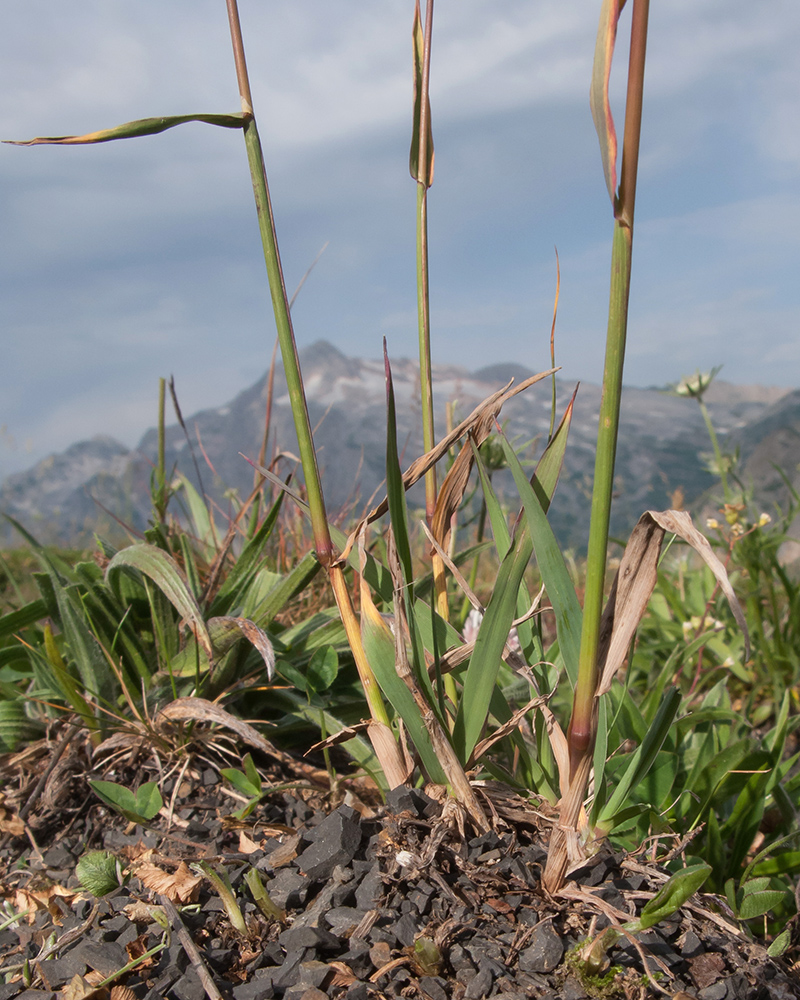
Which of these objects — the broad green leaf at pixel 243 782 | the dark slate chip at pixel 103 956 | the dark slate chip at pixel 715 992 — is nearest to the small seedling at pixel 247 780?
the broad green leaf at pixel 243 782

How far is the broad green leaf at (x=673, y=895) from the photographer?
2.99ft

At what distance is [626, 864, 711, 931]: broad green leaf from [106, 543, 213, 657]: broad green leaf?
0.85 meters

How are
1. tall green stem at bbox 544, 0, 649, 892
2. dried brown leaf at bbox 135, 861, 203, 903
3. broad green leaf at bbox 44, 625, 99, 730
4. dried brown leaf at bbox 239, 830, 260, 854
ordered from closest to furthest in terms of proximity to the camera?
tall green stem at bbox 544, 0, 649, 892
dried brown leaf at bbox 135, 861, 203, 903
dried brown leaf at bbox 239, 830, 260, 854
broad green leaf at bbox 44, 625, 99, 730

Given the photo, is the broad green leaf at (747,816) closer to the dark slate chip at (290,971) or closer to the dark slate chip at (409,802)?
the dark slate chip at (409,802)

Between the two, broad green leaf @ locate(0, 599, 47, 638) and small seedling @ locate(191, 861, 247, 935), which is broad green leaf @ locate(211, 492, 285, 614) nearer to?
broad green leaf @ locate(0, 599, 47, 638)

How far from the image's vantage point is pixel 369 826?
1.21 metres

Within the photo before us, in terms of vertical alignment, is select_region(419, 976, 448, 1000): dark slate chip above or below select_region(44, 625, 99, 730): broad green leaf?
below

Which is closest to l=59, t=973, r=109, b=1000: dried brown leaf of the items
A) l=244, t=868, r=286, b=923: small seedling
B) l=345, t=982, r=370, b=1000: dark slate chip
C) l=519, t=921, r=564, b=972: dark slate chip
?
l=244, t=868, r=286, b=923: small seedling

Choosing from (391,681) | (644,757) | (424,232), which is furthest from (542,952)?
(424,232)

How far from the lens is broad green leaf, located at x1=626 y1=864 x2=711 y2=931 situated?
91 cm

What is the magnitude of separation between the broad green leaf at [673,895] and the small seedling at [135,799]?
0.94 m

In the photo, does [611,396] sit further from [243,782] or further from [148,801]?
[148,801]

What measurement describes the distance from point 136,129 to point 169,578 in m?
0.86

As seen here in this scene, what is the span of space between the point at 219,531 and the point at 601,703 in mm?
2484
